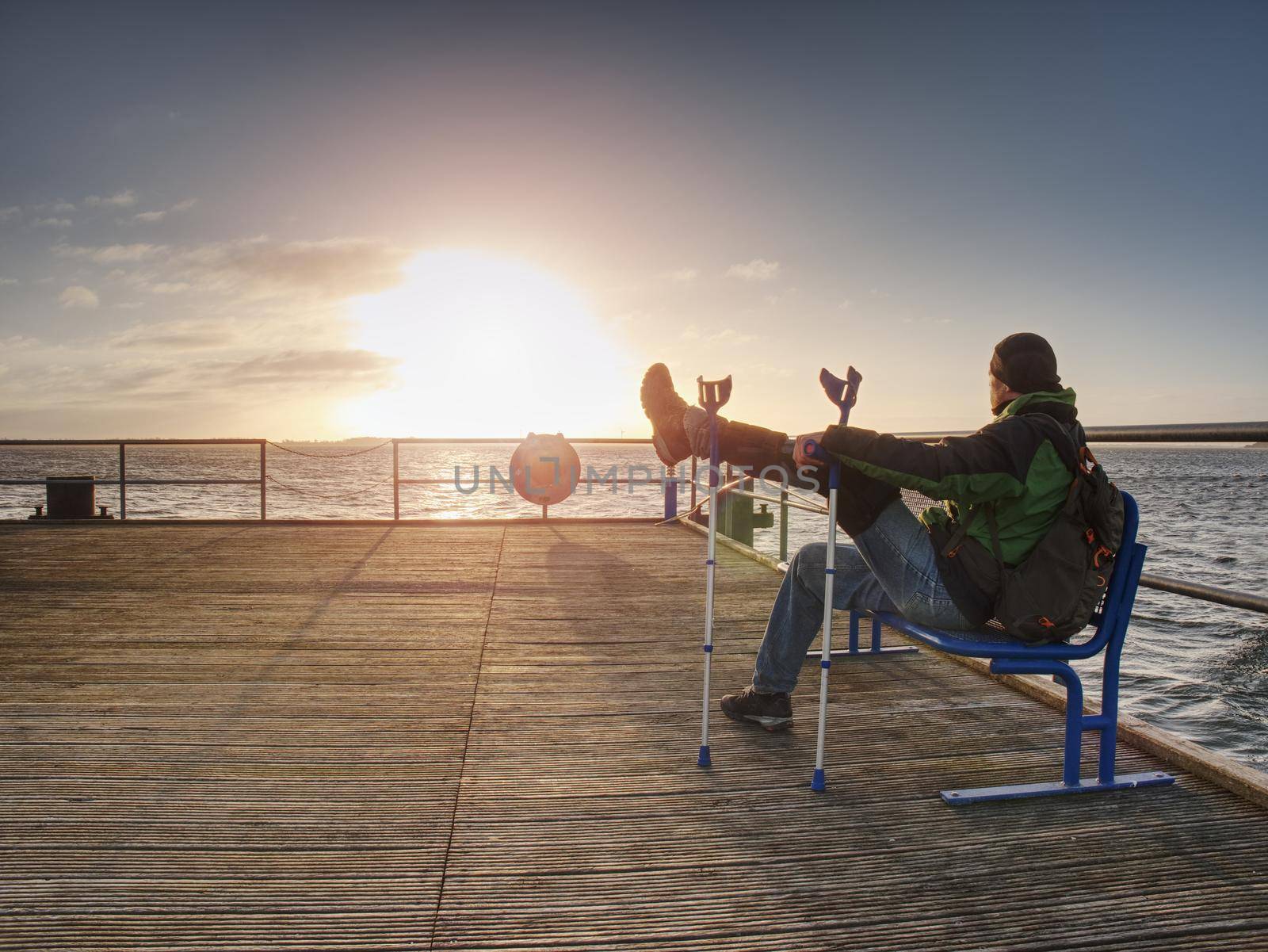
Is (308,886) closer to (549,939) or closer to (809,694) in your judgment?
(549,939)

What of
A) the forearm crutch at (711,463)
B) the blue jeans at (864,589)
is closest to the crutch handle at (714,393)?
the forearm crutch at (711,463)

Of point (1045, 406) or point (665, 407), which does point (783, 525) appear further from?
point (1045, 406)

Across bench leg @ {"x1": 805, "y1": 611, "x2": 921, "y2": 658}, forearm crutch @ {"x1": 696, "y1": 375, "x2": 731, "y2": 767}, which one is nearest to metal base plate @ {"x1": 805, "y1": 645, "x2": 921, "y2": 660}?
bench leg @ {"x1": 805, "y1": 611, "x2": 921, "y2": 658}

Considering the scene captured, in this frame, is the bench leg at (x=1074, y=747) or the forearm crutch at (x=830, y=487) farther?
the bench leg at (x=1074, y=747)

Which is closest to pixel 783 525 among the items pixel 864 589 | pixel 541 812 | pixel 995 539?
pixel 864 589

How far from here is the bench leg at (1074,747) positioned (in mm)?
2145

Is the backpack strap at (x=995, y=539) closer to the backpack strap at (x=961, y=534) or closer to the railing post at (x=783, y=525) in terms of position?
the backpack strap at (x=961, y=534)

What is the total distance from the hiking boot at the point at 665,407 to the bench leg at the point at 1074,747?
1.17 meters

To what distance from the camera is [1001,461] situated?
194cm

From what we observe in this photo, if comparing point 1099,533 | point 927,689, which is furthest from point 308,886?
point 927,689

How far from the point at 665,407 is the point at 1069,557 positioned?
1.29 meters

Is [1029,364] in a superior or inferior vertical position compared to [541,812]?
superior

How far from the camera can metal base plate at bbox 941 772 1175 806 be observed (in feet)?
6.99

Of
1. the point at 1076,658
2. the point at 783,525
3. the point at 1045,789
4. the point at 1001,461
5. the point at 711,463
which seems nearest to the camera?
the point at 1001,461
